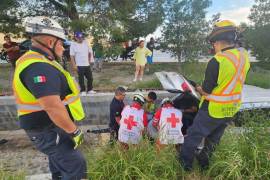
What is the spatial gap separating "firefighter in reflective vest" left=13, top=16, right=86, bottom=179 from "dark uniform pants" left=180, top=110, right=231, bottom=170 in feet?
3.56

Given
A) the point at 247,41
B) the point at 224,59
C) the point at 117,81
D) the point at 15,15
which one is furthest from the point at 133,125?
the point at 247,41

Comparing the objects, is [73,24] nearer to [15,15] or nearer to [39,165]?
[15,15]

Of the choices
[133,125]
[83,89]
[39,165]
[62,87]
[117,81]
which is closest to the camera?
[62,87]

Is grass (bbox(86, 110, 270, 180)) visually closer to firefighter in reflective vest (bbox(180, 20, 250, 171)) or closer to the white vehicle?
firefighter in reflective vest (bbox(180, 20, 250, 171))

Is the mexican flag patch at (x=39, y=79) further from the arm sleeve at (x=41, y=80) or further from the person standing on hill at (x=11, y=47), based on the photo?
the person standing on hill at (x=11, y=47)

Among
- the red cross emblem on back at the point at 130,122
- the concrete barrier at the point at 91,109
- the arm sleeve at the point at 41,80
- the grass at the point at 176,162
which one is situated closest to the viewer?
the arm sleeve at the point at 41,80

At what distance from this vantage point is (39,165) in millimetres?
5426

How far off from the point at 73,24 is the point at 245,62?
8.97m

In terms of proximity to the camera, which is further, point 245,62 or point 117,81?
point 117,81

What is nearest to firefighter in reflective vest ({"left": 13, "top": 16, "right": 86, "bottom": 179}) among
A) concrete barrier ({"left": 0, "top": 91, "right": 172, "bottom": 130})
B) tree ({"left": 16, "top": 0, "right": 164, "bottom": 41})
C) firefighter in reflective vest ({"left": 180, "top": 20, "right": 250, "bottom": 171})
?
firefighter in reflective vest ({"left": 180, "top": 20, "right": 250, "bottom": 171})

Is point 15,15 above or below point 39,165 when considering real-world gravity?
above

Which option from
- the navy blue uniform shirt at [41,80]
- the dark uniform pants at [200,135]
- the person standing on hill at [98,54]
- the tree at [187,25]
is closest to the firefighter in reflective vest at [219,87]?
the dark uniform pants at [200,135]

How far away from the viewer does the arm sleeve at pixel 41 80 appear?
2.59 meters

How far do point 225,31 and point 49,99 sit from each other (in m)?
1.86
